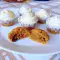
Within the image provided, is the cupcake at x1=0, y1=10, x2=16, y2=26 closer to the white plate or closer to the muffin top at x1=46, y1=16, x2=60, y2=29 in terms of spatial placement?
the white plate

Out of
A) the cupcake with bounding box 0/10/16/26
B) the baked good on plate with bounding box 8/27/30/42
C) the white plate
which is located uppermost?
the cupcake with bounding box 0/10/16/26

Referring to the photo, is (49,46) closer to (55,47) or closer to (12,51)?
(55,47)

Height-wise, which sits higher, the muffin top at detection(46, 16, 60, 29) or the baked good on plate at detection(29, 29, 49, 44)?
the muffin top at detection(46, 16, 60, 29)

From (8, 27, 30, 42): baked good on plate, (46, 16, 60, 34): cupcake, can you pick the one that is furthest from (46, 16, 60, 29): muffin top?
(8, 27, 30, 42): baked good on plate

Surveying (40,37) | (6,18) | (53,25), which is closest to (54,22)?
(53,25)

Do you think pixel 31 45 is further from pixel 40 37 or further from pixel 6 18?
pixel 6 18

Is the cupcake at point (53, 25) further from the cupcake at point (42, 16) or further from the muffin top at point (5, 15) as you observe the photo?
the muffin top at point (5, 15)

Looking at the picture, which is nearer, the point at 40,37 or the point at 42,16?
the point at 40,37

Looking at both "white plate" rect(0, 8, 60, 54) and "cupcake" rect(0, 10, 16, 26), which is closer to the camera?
"white plate" rect(0, 8, 60, 54)
